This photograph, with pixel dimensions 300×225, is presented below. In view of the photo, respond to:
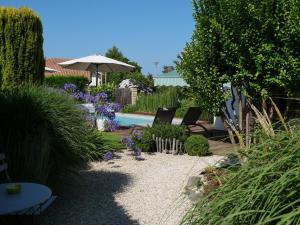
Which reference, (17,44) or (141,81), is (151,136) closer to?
(17,44)

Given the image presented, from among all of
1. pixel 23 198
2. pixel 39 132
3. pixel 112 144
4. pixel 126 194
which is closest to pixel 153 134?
pixel 112 144

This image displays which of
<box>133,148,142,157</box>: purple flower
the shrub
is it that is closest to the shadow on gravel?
<box>133,148,142,157</box>: purple flower

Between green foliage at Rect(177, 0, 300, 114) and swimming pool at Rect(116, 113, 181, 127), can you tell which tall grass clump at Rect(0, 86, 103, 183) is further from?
swimming pool at Rect(116, 113, 181, 127)

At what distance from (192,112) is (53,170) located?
6.46 metres

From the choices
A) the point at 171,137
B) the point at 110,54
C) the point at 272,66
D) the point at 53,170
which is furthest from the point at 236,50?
the point at 110,54

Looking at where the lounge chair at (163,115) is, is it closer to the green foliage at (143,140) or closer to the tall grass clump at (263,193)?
the green foliage at (143,140)

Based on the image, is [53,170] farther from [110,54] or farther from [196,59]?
[110,54]

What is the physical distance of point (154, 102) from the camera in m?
20.8

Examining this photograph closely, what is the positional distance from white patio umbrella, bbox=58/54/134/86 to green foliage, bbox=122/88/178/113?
269 cm

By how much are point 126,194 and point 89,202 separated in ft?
2.05

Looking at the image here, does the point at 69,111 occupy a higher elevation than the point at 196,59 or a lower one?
lower

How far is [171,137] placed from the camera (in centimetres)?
932

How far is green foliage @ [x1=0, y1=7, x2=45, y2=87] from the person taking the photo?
26.0 ft

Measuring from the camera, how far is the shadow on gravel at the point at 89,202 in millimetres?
4832
